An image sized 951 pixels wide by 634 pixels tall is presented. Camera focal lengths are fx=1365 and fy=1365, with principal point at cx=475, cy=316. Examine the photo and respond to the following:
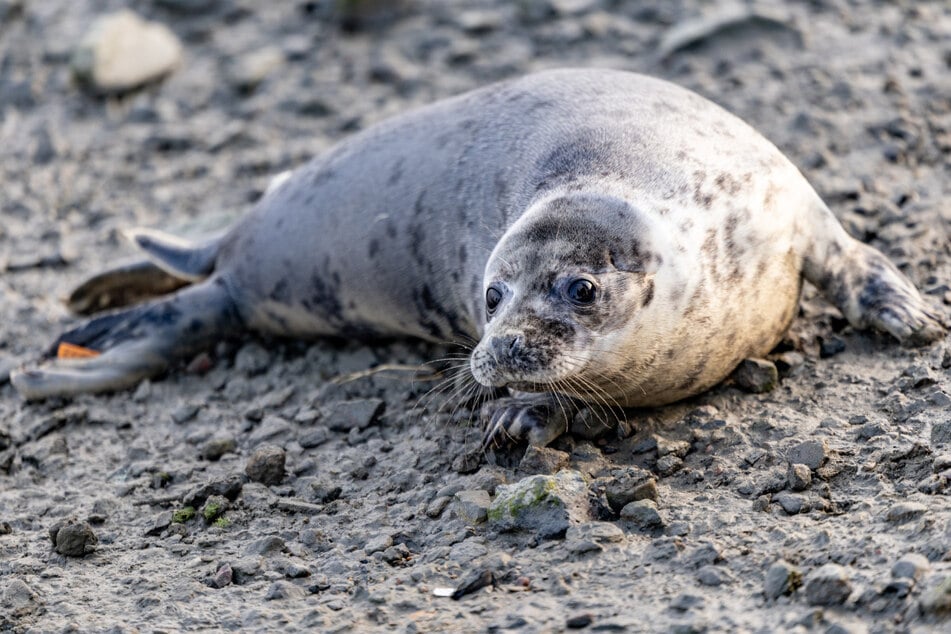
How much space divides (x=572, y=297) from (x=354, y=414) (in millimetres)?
1006

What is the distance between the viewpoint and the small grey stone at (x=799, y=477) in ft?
11.2

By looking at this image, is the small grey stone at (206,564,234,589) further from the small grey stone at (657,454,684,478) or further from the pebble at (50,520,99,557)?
the small grey stone at (657,454,684,478)

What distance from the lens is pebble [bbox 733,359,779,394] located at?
3926mm

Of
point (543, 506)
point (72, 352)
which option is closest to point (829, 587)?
point (543, 506)

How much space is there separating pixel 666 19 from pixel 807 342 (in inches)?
111

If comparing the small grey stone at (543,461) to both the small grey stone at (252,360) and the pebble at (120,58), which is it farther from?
the pebble at (120,58)

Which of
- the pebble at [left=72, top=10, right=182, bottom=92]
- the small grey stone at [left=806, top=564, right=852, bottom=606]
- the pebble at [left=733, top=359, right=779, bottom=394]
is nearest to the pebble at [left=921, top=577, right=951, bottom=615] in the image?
the small grey stone at [left=806, top=564, right=852, bottom=606]

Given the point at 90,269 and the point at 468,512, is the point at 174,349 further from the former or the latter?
the point at 468,512

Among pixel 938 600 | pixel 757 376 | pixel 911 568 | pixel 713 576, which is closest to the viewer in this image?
pixel 938 600

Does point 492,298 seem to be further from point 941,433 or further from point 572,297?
point 941,433

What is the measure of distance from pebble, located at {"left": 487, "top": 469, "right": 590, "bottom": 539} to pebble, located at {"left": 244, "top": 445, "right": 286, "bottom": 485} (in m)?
0.77

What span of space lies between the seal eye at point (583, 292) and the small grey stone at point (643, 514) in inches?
21.2

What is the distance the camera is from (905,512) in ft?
10.2

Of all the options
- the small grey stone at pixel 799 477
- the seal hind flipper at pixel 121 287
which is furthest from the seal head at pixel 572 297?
the seal hind flipper at pixel 121 287
